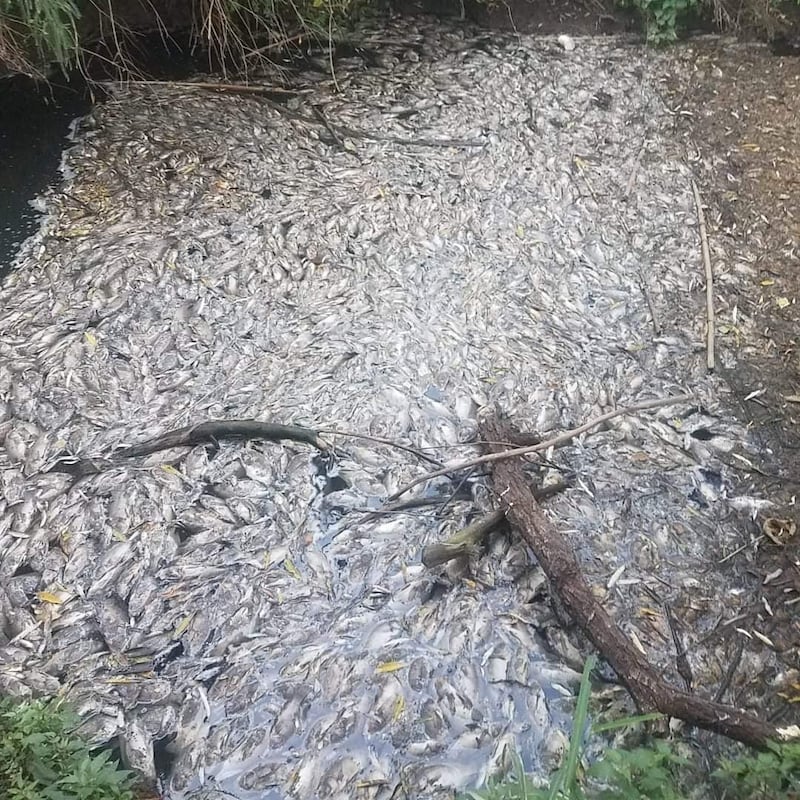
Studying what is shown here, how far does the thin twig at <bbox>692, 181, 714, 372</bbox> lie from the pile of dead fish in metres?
0.07

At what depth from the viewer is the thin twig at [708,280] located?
4.27 m

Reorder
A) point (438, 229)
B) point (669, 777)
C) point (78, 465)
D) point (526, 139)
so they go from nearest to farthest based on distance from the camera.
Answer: point (669, 777) → point (78, 465) → point (438, 229) → point (526, 139)

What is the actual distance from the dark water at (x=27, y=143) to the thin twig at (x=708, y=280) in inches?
168

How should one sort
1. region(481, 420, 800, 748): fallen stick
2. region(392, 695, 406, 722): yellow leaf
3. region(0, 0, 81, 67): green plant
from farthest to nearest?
region(0, 0, 81, 67): green plant, region(392, 695, 406, 722): yellow leaf, region(481, 420, 800, 748): fallen stick

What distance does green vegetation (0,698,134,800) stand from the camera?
7.80 ft

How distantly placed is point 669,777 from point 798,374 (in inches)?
101

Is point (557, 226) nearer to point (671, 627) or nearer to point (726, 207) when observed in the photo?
point (726, 207)

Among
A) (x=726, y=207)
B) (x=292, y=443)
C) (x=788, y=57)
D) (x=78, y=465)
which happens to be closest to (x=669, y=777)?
(x=292, y=443)

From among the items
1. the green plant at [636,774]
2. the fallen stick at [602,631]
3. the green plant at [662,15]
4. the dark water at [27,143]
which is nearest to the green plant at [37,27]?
the dark water at [27,143]

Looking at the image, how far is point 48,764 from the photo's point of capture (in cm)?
249

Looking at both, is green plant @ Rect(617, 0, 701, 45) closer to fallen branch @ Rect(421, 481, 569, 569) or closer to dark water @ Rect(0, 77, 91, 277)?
dark water @ Rect(0, 77, 91, 277)

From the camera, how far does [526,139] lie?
5.98m

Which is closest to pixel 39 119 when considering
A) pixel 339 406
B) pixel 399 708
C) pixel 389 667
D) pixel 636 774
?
pixel 339 406

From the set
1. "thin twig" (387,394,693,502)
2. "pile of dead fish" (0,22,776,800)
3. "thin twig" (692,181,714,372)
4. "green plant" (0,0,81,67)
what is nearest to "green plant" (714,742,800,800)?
"pile of dead fish" (0,22,776,800)
